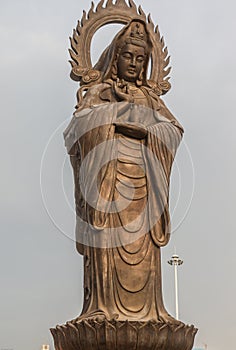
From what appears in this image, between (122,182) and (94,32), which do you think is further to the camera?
(94,32)

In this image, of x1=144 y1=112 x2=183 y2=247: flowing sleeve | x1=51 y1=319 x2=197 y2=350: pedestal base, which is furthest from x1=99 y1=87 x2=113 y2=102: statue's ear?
x1=51 y1=319 x2=197 y2=350: pedestal base

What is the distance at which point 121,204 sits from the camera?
25.0 ft

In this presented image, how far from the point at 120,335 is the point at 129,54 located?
343 centimetres

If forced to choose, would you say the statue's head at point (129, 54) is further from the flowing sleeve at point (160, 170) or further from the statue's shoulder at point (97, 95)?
the flowing sleeve at point (160, 170)

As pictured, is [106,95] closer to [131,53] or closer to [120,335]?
[131,53]

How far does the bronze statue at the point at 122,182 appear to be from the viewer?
7000 mm

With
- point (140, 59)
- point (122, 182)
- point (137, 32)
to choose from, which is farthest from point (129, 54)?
point (122, 182)

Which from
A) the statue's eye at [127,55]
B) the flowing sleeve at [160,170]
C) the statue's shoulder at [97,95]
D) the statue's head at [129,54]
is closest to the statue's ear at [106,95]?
the statue's shoulder at [97,95]

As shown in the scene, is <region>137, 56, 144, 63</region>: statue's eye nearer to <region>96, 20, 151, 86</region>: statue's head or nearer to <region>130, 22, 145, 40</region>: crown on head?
<region>96, 20, 151, 86</region>: statue's head

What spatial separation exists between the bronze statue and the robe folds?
0.04 feet

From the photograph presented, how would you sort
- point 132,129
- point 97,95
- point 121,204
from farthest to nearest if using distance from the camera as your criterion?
point 97,95
point 132,129
point 121,204

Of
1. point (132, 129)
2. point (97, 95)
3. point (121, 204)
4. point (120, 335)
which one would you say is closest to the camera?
point (120, 335)

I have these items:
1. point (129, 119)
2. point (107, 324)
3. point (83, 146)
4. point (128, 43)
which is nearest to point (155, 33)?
point (128, 43)

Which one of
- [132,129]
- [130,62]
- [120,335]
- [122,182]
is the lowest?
[120,335]
